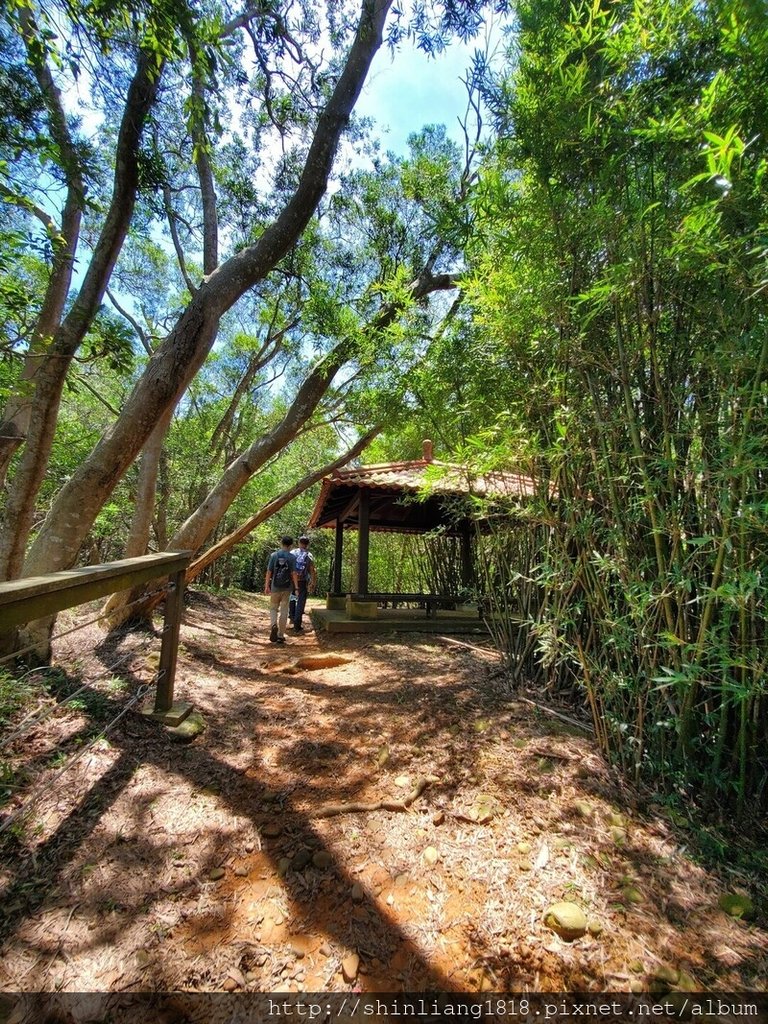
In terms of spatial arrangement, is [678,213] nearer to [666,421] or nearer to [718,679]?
[666,421]

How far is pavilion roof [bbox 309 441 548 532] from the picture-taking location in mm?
3121

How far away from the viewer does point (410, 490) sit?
6.18m

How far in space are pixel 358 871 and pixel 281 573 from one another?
14.4 feet

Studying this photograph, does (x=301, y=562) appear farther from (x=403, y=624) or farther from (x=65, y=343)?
(x=65, y=343)

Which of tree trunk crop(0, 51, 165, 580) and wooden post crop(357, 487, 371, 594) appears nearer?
tree trunk crop(0, 51, 165, 580)

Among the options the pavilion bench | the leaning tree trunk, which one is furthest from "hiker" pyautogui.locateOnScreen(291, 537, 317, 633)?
the leaning tree trunk

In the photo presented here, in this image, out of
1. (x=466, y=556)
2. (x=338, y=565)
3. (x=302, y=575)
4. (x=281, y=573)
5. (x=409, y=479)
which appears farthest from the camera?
(x=338, y=565)

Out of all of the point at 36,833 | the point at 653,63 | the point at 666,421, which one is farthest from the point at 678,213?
the point at 36,833

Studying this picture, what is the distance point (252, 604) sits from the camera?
1183cm

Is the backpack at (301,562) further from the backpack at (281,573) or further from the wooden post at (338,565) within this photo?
the wooden post at (338,565)

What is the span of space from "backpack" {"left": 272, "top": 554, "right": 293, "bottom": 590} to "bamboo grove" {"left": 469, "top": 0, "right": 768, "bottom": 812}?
3900 mm

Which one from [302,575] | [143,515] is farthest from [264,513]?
[143,515]

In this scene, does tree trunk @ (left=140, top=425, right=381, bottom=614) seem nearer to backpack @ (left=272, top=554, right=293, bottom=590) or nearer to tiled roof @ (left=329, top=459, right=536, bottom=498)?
tiled roof @ (left=329, top=459, right=536, bottom=498)

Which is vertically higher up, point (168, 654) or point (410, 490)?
point (410, 490)
